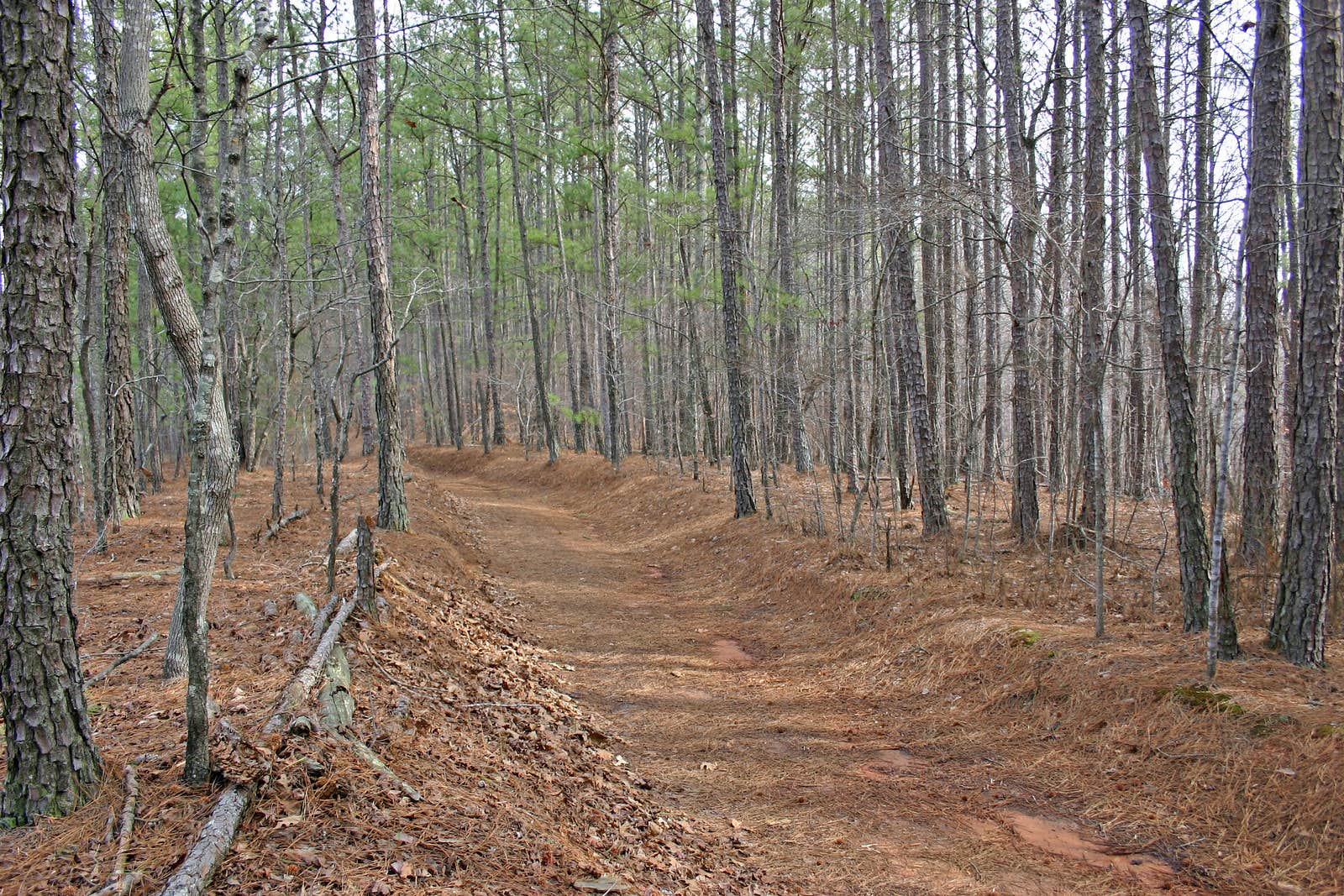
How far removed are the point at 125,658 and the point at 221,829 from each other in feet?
9.27

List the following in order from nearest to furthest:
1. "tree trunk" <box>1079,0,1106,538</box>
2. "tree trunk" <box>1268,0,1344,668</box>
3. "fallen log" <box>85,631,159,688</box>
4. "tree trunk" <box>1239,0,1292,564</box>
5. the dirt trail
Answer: the dirt trail < "fallen log" <box>85,631,159,688</box> < "tree trunk" <box>1268,0,1344,668</box> < "tree trunk" <box>1239,0,1292,564</box> < "tree trunk" <box>1079,0,1106,538</box>

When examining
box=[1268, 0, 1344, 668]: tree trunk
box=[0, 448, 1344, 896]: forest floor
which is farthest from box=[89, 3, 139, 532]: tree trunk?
box=[1268, 0, 1344, 668]: tree trunk

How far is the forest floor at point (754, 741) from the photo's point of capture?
3.37 metres

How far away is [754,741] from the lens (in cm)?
566

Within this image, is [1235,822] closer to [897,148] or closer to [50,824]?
[50,824]

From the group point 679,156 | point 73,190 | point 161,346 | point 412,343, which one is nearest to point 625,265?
point 679,156

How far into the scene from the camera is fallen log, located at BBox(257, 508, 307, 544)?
950 cm

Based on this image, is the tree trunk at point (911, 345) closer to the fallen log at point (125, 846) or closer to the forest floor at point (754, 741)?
the forest floor at point (754, 741)

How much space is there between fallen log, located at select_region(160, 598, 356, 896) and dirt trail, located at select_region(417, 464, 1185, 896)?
7.54ft

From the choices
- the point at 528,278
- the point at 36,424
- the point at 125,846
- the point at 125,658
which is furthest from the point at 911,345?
the point at 528,278

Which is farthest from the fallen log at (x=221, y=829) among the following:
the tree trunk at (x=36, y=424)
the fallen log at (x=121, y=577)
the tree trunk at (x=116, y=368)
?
the tree trunk at (x=116, y=368)

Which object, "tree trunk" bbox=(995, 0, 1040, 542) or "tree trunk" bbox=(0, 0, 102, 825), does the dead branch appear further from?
"tree trunk" bbox=(995, 0, 1040, 542)

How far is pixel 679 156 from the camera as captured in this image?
21.9 m

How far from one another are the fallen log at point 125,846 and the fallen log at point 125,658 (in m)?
1.74
